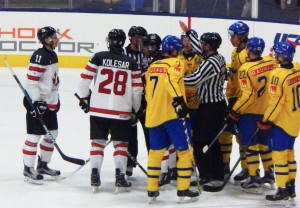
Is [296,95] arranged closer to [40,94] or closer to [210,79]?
[210,79]

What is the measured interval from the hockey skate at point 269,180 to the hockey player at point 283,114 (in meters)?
0.47

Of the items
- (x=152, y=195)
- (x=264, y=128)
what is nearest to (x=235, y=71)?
(x=264, y=128)

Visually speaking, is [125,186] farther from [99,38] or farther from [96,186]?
[99,38]

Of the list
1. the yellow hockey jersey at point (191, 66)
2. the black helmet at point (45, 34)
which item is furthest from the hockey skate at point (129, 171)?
the black helmet at point (45, 34)

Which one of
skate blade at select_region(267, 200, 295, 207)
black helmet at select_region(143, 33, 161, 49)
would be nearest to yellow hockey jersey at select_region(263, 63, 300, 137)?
skate blade at select_region(267, 200, 295, 207)

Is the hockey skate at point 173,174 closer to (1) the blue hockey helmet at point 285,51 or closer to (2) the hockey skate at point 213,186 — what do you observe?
(2) the hockey skate at point 213,186

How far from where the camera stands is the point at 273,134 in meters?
5.38

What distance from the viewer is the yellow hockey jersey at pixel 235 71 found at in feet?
19.4

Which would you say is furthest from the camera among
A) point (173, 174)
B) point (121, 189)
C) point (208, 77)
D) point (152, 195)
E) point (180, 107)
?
point (173, 174)

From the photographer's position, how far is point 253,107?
18.8ft

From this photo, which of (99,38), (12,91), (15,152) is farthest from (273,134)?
(99,38)

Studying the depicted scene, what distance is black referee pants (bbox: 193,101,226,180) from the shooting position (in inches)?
229

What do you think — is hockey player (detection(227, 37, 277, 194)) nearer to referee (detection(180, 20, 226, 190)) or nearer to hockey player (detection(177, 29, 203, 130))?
referee (detection(180, 20, 226, 190))

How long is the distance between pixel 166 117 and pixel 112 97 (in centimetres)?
51
